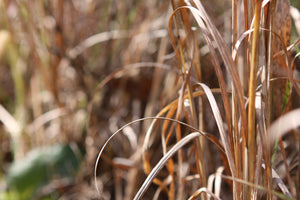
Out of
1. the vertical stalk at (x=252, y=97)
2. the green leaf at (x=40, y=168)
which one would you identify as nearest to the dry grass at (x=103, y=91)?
the green leaf at (x=40, y=168)

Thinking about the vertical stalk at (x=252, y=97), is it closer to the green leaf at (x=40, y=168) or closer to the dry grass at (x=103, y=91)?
the dry grass at (x=103, y=91)

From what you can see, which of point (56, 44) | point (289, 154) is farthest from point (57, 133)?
point (289, 154)

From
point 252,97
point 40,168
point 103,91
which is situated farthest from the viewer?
point 103,91

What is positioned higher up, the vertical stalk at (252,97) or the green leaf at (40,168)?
the vertical stalk at (252,97)

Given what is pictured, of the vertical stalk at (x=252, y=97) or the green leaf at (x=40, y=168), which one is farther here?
the green leaf at (x=40, y=168)

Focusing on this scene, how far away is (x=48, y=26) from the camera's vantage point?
1040 mm

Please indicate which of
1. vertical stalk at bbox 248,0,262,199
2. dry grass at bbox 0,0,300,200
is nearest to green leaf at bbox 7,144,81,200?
dry grass at bbox 0,0,300,200

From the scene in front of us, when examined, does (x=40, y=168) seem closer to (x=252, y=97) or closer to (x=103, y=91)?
(x=103, y=91)

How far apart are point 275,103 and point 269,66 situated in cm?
17

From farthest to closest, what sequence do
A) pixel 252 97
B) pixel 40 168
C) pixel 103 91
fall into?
pixel 103 91 < pixel 40 168 < pixel 252 97

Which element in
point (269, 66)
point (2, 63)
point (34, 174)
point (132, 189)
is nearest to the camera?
point (269, 66)

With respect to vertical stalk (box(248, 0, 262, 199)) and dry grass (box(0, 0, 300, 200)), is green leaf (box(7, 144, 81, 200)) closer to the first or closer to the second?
dry grass (box(0, 0, 300, 200))

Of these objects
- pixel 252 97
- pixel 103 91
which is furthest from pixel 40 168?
pixel 252 97

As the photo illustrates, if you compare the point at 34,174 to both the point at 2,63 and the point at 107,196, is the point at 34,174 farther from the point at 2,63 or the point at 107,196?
the point at 2,63
